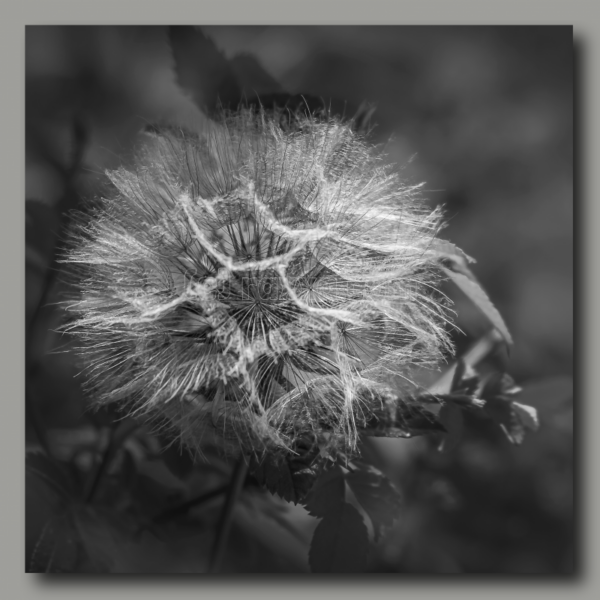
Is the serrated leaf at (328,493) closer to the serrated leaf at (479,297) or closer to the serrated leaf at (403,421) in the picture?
the serrated leaf at (403,421)

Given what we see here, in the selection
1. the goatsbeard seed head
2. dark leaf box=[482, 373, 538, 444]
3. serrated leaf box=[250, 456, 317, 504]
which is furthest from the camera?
dark leaf box=[482, 373, 538, 444]

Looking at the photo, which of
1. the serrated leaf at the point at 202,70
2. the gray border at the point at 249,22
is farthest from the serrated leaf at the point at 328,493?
the serrated leaf at the point at 202,70

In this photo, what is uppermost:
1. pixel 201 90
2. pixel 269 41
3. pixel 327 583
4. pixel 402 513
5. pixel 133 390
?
pixel 269 41

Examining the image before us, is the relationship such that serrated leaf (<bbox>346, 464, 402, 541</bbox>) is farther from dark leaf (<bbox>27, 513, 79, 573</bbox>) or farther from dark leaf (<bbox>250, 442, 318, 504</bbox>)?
dark leaf (<bbox>27, 513, 79, 573</bbox>)

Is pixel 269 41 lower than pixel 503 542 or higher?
higher

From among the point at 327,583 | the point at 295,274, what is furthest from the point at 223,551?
the point at 295,274

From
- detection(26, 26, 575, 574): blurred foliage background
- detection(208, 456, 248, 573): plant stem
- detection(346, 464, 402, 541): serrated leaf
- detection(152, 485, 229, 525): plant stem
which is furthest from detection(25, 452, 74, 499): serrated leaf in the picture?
detection(346, 464, 402, 541): serrated leaf

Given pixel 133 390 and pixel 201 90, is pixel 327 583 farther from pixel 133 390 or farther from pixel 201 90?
pixel 201 90

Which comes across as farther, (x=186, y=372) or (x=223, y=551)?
(x=223, y=551)
